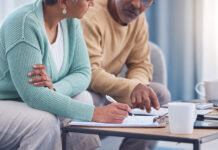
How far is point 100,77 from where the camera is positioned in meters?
1.92

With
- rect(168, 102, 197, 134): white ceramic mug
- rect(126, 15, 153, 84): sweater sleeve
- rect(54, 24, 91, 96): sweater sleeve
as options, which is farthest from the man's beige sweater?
rect(168, 102, 197, 134): white ceramic mug

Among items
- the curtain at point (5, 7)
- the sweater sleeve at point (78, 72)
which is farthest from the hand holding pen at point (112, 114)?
the curtain at point (5, 7)

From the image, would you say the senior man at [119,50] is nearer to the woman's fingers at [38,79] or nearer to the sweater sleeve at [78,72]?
the sweater sleeve at [78,72]

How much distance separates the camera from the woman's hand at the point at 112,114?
1226mm

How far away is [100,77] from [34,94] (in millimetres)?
689

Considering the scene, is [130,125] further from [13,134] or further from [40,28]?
[40,28]

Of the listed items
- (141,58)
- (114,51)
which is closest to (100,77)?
(114,51)

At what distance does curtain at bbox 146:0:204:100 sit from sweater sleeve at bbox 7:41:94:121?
1839 millimetres

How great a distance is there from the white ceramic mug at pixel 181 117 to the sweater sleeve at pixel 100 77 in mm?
641

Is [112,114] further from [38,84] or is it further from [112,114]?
[38,84]

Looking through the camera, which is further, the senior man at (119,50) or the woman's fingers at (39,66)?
the senior man at (119,50)

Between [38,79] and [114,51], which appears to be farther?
[114,51]

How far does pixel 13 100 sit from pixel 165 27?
1.89 m

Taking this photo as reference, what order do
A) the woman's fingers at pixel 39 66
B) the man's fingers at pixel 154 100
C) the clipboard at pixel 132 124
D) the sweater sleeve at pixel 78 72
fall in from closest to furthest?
1. the clipboard at pixel 132 124
2. the woman's fingers at pixel 39 66
3. the man's fingers at pixel 154 100
4. the sweater sleeve at pixel 78 72
